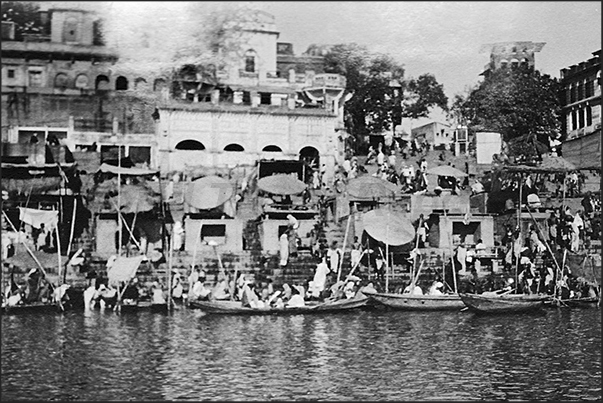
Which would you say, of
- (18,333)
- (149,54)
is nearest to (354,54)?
(149,54)

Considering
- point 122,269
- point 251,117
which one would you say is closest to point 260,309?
point 122,269

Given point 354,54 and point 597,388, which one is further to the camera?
point 354,54

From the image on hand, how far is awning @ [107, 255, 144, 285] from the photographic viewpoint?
1075cm

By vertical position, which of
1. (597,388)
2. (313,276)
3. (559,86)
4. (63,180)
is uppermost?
(559,86)

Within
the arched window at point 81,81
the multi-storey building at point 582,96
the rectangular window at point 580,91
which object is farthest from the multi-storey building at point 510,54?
the arched window at point 81,81

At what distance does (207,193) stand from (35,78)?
12.1ft

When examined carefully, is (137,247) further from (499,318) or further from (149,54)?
(499,318)

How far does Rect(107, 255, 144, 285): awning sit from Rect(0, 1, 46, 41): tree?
11.6 ft

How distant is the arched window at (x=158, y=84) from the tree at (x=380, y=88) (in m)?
1.98

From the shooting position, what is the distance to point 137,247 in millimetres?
11852

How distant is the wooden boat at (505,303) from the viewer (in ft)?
35.5

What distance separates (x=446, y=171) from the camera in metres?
12.2

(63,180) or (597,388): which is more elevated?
(63,180)

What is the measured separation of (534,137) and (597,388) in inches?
138
